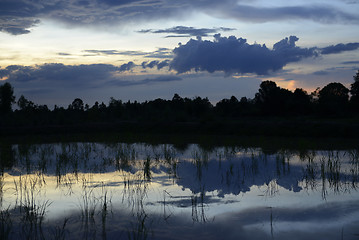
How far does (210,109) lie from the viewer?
158ft

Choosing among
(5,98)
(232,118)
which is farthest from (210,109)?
(5,98)

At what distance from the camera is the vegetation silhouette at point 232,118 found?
2509cm

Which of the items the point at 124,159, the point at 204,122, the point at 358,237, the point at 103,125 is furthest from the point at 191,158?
the point at 103,125

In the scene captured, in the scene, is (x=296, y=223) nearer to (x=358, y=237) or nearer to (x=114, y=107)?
(x=358, y=237)

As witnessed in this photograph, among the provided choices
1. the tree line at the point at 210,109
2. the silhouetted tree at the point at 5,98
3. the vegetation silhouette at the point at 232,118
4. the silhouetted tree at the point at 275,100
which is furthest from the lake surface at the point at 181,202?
the silhouetted tree at the point at 5,98

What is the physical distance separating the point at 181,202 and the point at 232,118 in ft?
109

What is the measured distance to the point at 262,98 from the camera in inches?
1829

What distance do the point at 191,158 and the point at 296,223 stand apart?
807cm

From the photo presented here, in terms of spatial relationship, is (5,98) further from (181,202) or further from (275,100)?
(181,202)

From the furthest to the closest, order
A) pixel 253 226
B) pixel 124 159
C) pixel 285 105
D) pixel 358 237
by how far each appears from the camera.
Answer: pixel 285 105 → pixel 124 159 → pixel 253 226 → pixel 358 237

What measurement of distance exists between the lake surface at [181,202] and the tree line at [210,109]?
62.7 feet

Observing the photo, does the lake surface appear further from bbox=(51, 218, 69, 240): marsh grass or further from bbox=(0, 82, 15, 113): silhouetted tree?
bbox=(0, 82, 15, 113): silhouetted tree

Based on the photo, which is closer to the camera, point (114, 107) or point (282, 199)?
point (282, 199)

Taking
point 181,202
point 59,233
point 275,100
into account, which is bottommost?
point 181,202
